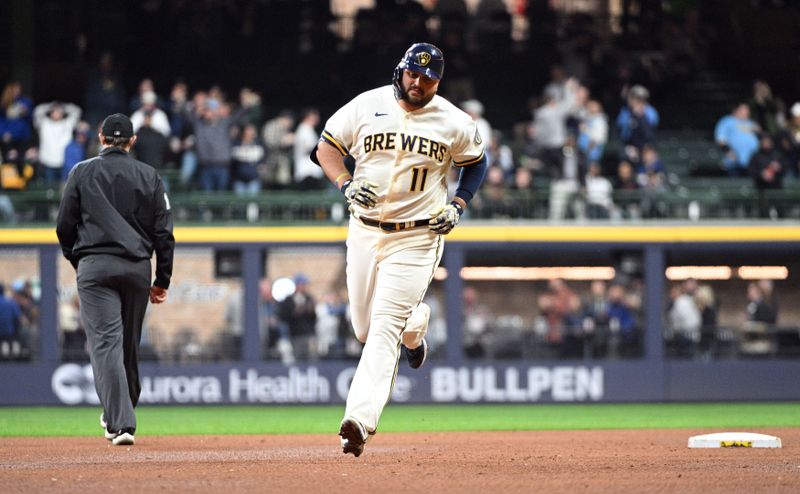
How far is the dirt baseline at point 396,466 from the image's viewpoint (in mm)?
6180

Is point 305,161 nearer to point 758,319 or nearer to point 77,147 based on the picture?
point 77,147

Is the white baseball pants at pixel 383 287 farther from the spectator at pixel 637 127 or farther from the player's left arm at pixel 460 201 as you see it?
the spectator at pixel 637 127

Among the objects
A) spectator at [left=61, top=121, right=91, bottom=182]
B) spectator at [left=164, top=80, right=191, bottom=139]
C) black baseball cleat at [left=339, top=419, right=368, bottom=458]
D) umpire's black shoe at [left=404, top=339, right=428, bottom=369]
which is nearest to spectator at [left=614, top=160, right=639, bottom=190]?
spectator at [left=164, top=80, right=191, bottom=139]

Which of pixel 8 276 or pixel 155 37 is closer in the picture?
pixel 8 276

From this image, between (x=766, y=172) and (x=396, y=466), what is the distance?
45.0 ft

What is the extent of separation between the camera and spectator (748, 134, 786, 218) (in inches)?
763

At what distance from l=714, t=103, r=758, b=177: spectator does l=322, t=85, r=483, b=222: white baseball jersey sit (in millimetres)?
13348

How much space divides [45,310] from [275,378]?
3.17 metres

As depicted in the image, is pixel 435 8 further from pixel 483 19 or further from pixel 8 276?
pixel 8 276

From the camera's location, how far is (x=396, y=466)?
720 centimetres

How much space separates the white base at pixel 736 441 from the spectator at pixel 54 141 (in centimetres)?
1212

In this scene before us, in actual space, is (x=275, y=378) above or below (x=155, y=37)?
below

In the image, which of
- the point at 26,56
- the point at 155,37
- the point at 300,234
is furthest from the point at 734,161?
the point at 26,56

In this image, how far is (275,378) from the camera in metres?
18.5
